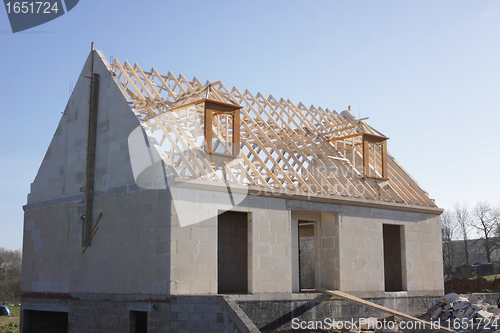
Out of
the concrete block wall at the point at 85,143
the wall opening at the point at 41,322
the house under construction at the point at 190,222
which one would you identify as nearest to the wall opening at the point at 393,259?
the house under construction at the point at 190,222

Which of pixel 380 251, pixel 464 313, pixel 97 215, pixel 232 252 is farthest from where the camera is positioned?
pixel 232 252

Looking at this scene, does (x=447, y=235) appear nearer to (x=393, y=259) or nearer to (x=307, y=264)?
(x=307, y=264)

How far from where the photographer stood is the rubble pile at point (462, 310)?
54.6 ft

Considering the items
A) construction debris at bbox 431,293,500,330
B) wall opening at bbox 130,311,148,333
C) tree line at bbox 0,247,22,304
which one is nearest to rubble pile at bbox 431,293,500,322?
construction debris at bbox 431,293,500,330

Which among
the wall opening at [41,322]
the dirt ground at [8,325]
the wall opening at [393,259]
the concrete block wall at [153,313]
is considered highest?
the wall opening at [393,259]

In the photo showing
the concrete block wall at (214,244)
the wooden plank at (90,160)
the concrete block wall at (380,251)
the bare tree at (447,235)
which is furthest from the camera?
the bare tree at (447,235)

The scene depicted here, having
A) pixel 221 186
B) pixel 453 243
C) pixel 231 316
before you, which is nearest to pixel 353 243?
pixel 221 186

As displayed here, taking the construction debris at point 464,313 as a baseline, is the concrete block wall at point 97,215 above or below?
above

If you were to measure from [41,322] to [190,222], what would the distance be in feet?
23.5

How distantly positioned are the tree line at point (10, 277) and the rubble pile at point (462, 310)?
37.3 metres

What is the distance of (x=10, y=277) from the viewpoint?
180 ft

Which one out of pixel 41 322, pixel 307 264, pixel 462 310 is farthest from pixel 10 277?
pixel 462 310

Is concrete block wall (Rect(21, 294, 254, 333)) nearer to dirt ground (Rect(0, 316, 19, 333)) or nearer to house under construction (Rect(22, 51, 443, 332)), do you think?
house under construction (Rect(22, 51, 443, 332))

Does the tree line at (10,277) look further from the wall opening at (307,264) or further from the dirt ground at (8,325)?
the wall opening at (307,264)
